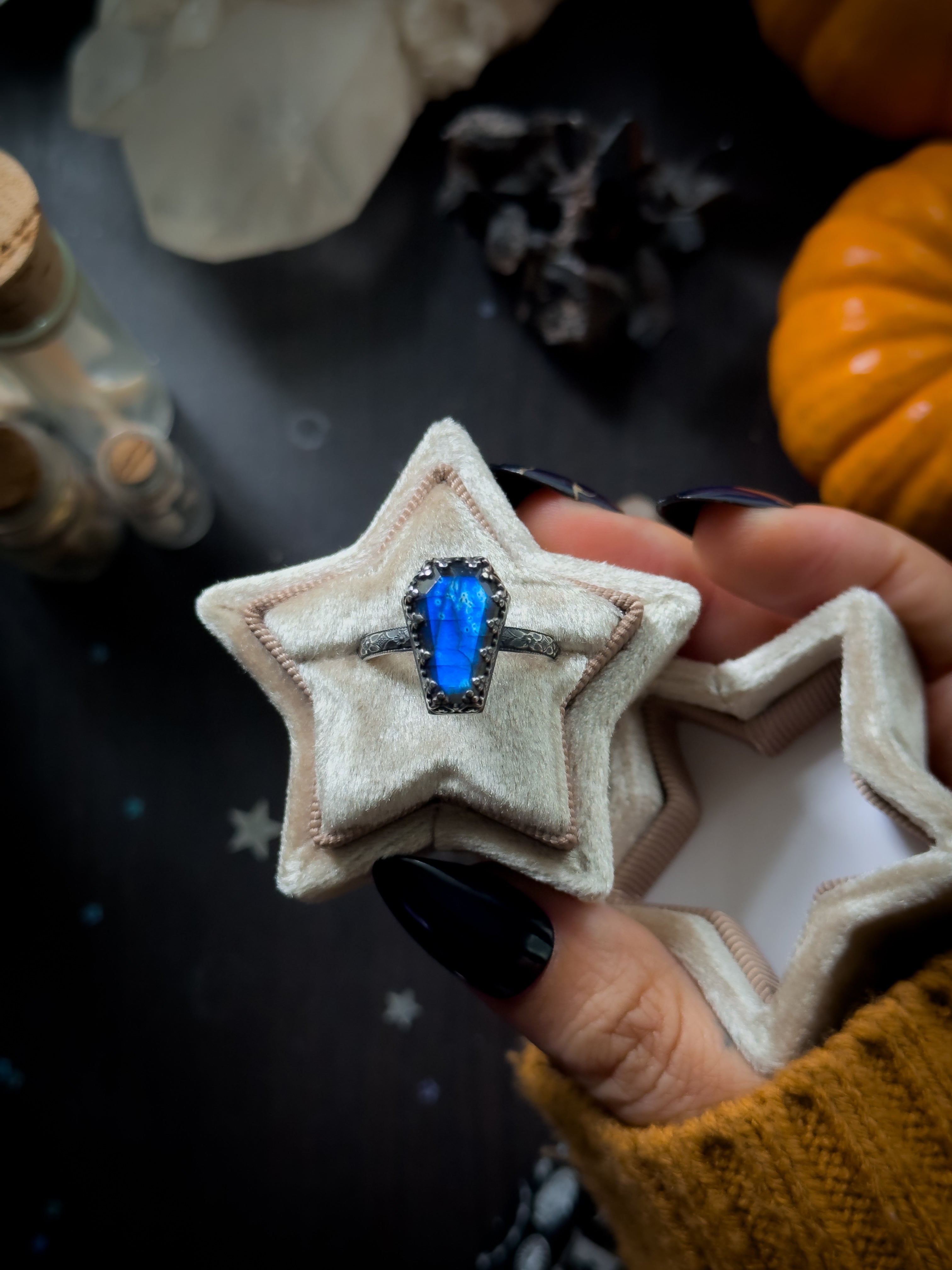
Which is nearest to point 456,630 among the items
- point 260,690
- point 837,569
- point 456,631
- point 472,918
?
point 456,631

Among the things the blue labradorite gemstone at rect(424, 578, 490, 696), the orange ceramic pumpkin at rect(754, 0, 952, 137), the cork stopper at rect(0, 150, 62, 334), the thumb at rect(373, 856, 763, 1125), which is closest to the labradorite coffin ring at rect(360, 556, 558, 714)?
the blue labradorite gemstone at rect(424, 578, 490, 696)

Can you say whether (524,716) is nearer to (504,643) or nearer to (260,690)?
(504,643)

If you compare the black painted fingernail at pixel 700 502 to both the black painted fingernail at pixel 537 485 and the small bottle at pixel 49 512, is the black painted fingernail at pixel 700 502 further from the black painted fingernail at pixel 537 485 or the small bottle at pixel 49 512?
the small bottle at pixel 49 512

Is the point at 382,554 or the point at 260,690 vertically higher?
the point at 382,554

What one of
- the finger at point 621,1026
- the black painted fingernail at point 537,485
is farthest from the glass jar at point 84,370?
the finger at point 621,1026

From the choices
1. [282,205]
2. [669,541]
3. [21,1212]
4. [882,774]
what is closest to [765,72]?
[282,205]

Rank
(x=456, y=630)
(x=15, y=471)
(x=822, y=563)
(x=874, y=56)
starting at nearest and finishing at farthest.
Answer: (x=456, y=630)
(x=822, y=563)
(x=15, y=471)
(x=874, y=56)

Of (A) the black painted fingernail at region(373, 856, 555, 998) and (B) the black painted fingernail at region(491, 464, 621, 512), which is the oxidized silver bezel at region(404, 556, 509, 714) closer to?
(A) the black painted fingernail at region(373, 856, 555, 998)
